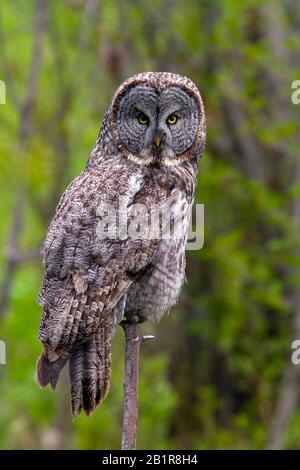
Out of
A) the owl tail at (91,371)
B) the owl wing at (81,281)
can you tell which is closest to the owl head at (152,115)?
the owl wing at (81,281)

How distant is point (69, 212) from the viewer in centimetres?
412

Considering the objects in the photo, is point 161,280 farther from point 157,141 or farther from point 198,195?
point 198,195

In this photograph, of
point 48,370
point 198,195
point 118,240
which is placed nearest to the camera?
point 48,370

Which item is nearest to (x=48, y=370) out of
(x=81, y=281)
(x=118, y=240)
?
(x=81, y=281)

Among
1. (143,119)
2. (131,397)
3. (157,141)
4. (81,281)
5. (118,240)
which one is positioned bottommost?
(131,397)

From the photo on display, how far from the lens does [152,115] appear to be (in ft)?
14.6

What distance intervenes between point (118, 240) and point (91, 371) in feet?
1.77

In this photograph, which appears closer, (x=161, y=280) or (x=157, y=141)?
(x=161, y=280)

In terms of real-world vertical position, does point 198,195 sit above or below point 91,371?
above

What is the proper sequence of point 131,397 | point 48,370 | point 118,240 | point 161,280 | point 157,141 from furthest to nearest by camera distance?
point 157,141 → point 161,280 → point 118,240 → point 48,370 → point 131,397

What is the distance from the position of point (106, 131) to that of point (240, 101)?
3247 mm

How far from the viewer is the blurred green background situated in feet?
23.7

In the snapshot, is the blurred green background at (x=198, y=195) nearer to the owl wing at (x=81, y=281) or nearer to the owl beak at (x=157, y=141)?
the owl beak at (x=157, y=141)

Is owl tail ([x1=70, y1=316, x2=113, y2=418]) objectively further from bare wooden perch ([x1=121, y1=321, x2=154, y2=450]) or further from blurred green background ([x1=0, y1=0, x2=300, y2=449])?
blurred green background ([x1=0, y1=0, x2=300, y2=449])
